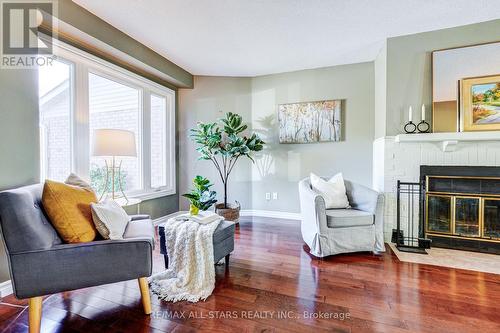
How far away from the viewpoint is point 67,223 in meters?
1.48

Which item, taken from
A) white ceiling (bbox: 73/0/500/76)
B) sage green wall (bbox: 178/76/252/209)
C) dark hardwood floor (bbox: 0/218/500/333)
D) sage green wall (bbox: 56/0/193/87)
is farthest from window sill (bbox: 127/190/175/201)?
white ceiling (bbox: 73/0/500/76)

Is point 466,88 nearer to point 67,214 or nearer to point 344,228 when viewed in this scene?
point 344,228

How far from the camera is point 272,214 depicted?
4.13 metres

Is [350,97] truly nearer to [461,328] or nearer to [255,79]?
[255,79]

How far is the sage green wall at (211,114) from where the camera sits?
4.17 meters

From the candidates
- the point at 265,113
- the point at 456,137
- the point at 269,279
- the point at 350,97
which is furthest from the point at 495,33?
the point at 269,279

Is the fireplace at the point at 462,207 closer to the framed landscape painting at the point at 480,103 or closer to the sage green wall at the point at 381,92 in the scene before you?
the framed landscape painting at the point at 480,103

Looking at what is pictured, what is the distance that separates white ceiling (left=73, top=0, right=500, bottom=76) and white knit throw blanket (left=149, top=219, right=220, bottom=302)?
2.14 m

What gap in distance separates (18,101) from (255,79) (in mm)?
3235

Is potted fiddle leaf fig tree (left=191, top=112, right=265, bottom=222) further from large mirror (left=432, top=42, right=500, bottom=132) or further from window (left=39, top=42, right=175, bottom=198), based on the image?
large mirror (left=432, top=42, right=500, bottom=132)

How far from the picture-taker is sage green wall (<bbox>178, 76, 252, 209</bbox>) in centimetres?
417

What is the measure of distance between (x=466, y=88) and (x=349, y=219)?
6.51 feet

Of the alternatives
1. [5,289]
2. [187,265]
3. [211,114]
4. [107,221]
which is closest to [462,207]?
[187,265]

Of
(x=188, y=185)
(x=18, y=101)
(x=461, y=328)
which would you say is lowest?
(x=461, y=328)
